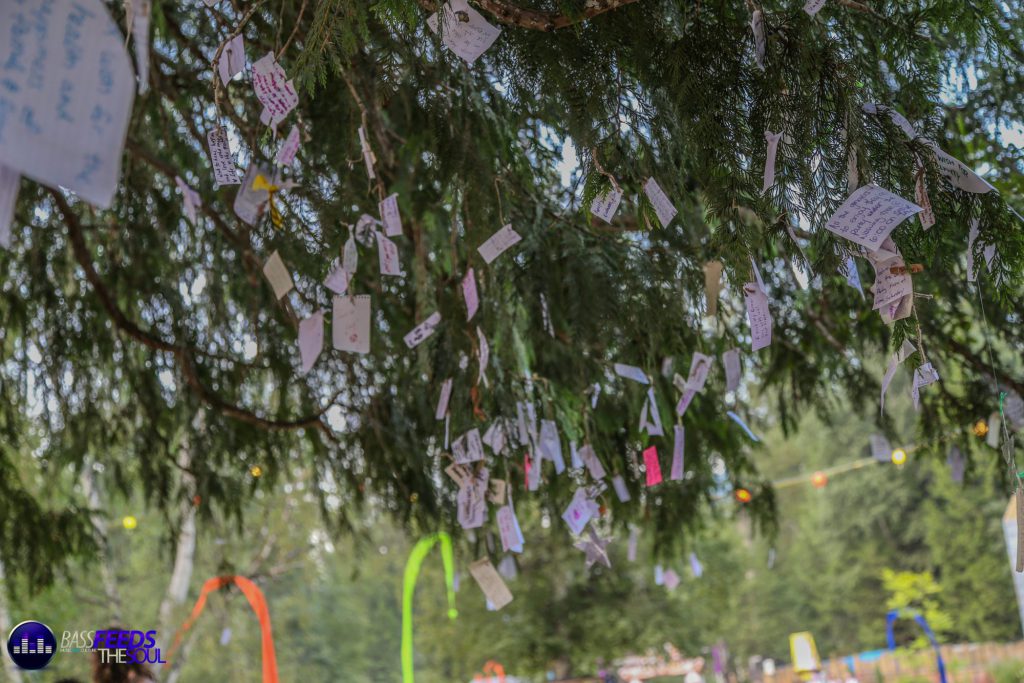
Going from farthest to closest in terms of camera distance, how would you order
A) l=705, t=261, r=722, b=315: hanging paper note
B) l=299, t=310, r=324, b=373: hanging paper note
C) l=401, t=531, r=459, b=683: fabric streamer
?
l=401, t=531, r=459, b=683: fabric streamer < l=299, t=310, r=324, b=373: hanging paper note < l=705, t=261, r=722, b=315: hanging paper note

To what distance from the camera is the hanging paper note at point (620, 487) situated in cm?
356

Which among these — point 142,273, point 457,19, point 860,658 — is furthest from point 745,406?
point 860,658

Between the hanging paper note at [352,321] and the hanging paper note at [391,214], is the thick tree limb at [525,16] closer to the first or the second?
the hanging paper note at [391,214]

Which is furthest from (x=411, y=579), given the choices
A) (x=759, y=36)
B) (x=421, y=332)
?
(x=759, y=36)

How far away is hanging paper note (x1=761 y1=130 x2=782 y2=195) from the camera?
181 cm

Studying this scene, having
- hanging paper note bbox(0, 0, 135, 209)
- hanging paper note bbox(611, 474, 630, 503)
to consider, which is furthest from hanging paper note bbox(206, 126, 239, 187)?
hanging paper note bbox(611, 474, 630, 503)

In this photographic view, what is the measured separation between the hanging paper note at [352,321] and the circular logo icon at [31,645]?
1830mm

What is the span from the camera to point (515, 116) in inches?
89.9

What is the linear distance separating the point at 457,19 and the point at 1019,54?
1022 mm

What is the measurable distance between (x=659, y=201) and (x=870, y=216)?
47 centimetres

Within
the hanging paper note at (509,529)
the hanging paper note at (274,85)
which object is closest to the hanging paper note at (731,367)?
the hanging paper note at (509,529)

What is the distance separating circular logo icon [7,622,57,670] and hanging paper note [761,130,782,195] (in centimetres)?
303

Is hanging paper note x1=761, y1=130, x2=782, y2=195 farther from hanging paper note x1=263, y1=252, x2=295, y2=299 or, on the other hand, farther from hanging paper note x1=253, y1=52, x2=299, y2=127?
hanging paper note x1=263, y1=252, x2=295, y2=299

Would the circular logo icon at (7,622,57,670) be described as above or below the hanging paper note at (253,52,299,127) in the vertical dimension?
below
